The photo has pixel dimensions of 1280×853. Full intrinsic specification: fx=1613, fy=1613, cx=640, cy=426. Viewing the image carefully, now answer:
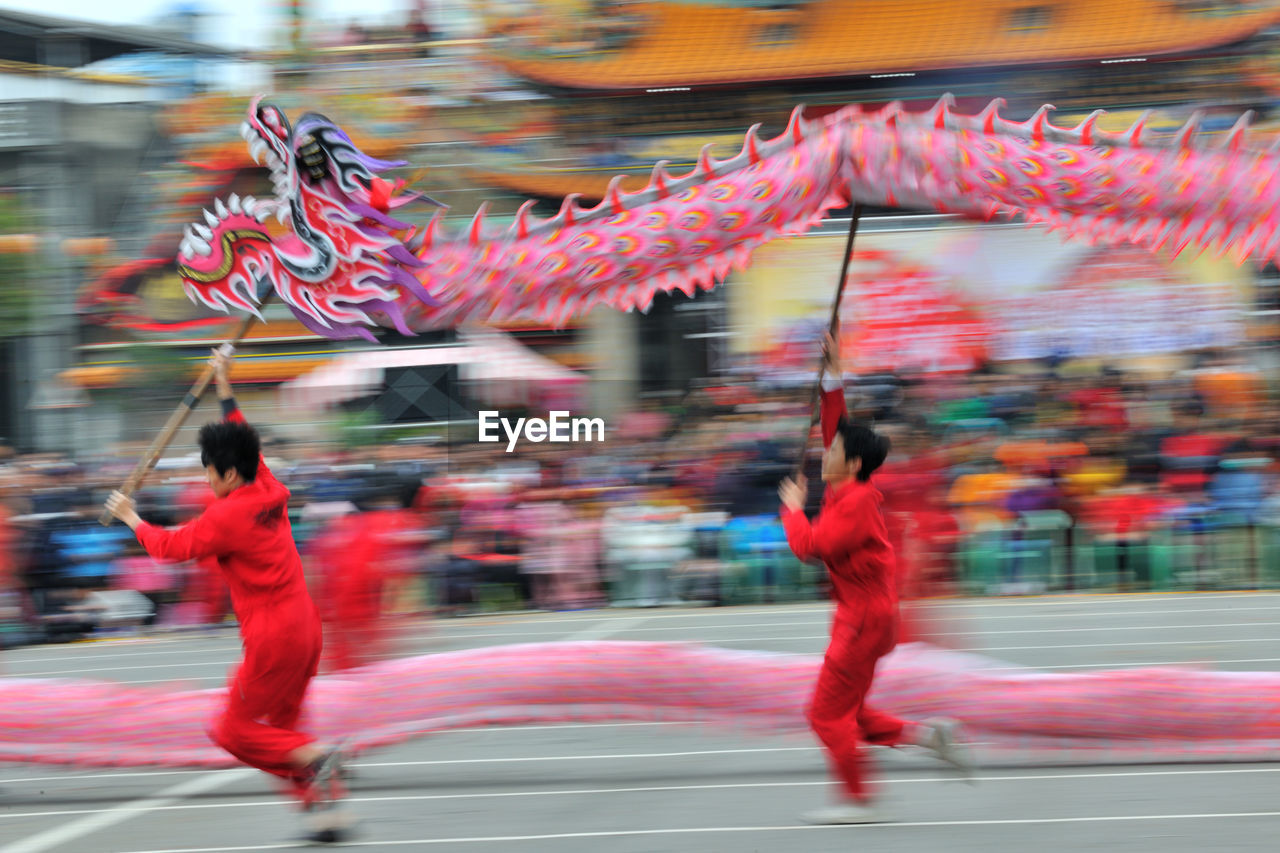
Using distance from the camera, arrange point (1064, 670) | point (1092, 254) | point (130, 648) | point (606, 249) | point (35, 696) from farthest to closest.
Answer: point (1092, 254), point (130, 648), point (1064, 670), point (35, 696), point (606, 249)

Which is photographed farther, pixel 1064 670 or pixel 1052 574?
pixel 1052 574

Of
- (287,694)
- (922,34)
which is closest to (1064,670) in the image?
Result: (287,694)

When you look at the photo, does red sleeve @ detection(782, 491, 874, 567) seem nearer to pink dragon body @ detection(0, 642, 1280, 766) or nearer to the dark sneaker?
pink dragon body @ detection(0, 642, 1280, 766)

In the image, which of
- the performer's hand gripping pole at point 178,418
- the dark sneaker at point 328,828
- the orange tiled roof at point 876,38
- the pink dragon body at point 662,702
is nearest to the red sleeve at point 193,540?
the performer's hand gripping pole at point 178,418

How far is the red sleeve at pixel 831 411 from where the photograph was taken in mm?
6039

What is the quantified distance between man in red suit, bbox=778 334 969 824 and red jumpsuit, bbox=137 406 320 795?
5.75ft

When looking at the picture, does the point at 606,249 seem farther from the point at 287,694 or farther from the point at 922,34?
the point at 922,34

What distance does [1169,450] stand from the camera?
13258 mm

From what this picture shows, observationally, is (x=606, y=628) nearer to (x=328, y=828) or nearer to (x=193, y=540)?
(x=328, y=828)

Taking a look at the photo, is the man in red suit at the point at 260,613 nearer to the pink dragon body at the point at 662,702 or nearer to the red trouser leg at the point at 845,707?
the pink dragon body at the point at 662,702

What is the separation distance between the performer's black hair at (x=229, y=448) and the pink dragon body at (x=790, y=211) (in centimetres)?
53

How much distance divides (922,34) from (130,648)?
43.0 feet

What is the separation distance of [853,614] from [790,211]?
61.4 inches

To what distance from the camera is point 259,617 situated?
18.3ft
